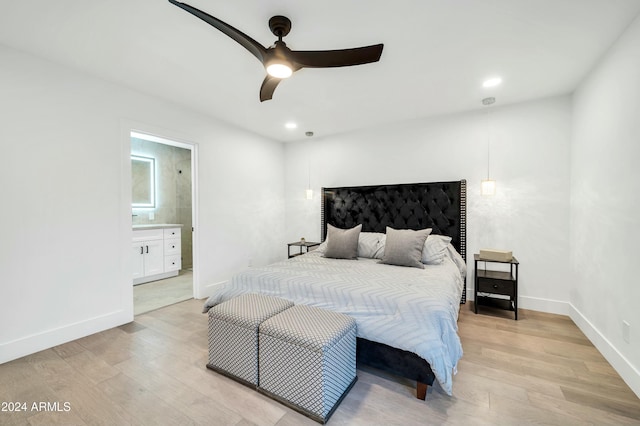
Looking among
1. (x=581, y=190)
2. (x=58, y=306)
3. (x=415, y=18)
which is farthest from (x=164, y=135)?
(x=581, y=190)

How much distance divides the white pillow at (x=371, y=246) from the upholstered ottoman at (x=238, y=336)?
159 centimetres

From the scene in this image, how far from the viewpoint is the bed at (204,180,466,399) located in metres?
1.78

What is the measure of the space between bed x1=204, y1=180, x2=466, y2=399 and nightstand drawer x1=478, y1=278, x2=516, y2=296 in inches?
9.4

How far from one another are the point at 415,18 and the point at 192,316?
3.56 metres

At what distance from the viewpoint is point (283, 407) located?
1.71m

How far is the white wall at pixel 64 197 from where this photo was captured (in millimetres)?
2236

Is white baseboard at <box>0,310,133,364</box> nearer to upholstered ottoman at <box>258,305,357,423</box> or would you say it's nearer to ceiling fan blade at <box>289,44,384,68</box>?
upholstered ottoman at <box>258,305,357,423</box>

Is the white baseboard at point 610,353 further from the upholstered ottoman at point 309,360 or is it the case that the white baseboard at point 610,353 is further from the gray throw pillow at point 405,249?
the upholstered ottoman at point 309,360

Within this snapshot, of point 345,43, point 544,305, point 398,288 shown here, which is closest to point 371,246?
point 398,288

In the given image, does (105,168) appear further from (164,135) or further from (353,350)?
(353,350)

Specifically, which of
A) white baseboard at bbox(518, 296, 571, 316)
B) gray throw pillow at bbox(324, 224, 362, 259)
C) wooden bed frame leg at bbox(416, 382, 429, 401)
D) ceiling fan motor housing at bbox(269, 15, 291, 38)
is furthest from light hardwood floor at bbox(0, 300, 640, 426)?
ceiling fan motor housing at bbox(269, 15, 291, 38)

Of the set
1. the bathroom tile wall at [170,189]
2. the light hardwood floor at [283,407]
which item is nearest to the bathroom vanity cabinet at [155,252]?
the bathroom tile wall at [170,189]

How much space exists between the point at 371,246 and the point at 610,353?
2235 millimetres

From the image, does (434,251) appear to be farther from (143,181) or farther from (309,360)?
(143,181)
